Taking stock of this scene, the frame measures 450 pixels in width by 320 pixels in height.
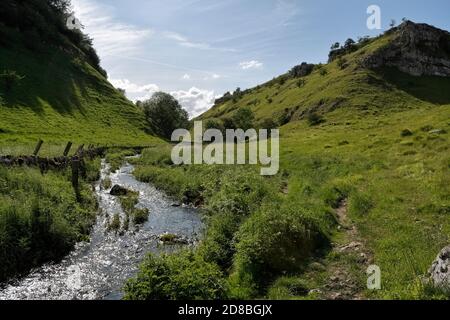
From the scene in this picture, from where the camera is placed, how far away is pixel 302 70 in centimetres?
16450

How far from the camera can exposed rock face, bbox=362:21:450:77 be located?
359 feet

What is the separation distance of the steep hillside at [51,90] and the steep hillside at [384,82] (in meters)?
40.4

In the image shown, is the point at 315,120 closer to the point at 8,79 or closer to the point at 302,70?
the point at 8,79

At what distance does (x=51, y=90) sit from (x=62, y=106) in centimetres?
708

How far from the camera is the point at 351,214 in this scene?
2136cm

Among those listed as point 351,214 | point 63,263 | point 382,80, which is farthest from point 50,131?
point 382,80

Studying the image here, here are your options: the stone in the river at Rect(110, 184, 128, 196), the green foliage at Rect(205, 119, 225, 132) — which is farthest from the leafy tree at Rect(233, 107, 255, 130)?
the stone in the river at Rect(110, 184, 128, 196)

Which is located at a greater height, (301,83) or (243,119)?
(301,83)

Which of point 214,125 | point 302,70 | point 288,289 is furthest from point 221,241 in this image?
point 302,70

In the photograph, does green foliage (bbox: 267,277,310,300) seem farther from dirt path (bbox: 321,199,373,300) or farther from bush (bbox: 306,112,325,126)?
bush (bbox: 306,112,325,126)

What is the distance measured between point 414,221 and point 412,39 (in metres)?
110

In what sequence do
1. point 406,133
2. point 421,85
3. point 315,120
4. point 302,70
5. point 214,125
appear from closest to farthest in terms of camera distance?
point 406,133 < point 315,120 < point 421,85 < point 214,125 < point 302,70

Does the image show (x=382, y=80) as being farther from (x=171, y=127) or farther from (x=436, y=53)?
(x=171, y=127)

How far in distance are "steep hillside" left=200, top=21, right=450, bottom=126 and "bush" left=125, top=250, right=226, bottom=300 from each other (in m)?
74.0
